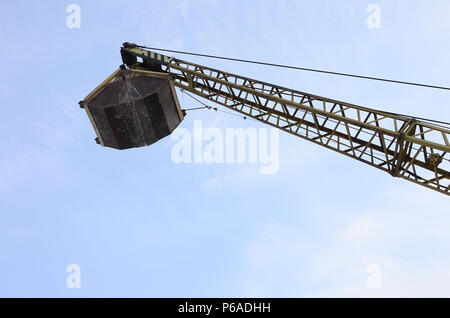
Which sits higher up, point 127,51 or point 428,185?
point 127,51

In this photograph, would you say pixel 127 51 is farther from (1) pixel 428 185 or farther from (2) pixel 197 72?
(1) pixel 428 185

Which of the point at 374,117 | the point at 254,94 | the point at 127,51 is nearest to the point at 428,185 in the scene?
the point at 374,117

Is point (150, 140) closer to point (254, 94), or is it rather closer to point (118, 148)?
point (118, 148)

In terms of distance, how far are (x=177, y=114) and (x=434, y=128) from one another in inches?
360

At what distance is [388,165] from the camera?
13.3m

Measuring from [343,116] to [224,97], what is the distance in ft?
17.3

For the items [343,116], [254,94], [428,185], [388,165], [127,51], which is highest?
[127,51]

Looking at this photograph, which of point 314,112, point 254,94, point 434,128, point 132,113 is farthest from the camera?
→ point 254,94

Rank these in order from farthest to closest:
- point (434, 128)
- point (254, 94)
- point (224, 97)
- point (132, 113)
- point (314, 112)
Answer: point (224, 97) < point (254, 94) < point (314, 112) < point (132, 113) < point (434, 128)

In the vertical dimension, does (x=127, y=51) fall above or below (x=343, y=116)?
above

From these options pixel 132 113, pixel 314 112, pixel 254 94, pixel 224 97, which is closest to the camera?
pixel 132 113

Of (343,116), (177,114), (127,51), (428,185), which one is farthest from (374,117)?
(127,51)

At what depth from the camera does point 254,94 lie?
1478 cm

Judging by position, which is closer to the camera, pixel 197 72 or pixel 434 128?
pixel 434 128
